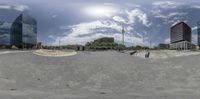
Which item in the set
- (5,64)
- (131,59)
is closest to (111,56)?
(131,59)

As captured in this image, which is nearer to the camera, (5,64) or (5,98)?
(5,98)

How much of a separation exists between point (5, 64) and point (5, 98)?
19.7 m

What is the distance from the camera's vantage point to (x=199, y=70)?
53.1 metres

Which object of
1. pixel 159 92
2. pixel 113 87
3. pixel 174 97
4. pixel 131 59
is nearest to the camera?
pixel 174 97

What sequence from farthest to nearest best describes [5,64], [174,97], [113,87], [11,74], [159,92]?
[5,64] → [11,74] → [113,87] → [159,92] → [174,97]

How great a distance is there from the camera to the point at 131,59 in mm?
60281

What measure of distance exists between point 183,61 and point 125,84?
35.6 feet

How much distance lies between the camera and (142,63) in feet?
190

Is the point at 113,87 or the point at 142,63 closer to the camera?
the point at 113,87

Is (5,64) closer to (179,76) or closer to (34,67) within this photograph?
(34,67)

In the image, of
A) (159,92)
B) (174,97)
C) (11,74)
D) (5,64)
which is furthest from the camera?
(5,64)

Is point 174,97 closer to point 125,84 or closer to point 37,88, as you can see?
point 125,84

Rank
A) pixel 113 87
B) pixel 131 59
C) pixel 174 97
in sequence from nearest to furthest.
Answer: pixel 174 97 < pixel 113 87 < pixel 131 59

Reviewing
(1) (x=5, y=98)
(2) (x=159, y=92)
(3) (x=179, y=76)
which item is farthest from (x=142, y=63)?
(1) (x=5, y=98)
